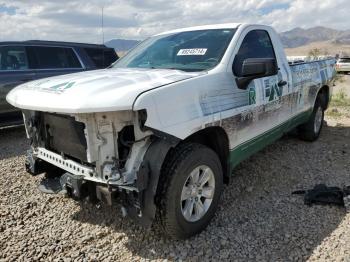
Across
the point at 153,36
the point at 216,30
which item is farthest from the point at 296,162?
the point at 153,36

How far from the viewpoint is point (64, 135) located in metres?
3.17

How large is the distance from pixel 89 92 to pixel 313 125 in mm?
4617

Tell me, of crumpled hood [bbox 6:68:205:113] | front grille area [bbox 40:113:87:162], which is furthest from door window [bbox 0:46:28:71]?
front grille area [bbox 40:113:87:162]

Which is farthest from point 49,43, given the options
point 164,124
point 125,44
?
point 164,124

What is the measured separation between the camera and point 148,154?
2.81 m

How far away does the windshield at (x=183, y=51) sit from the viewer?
3.70 metres

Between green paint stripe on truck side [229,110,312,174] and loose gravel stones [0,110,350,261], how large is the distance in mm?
513

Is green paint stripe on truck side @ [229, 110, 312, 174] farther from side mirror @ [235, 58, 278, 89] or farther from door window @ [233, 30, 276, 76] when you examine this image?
door window @ [233, 30, 276, 76]

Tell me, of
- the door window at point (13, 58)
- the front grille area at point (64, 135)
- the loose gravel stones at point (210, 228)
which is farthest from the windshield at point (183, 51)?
the door window at point (13, 58)

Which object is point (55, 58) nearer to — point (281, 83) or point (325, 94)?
point (281, 83)

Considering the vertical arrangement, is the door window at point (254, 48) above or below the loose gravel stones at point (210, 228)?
above

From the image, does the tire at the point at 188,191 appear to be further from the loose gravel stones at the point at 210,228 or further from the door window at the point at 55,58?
the door window at the point at 55,58

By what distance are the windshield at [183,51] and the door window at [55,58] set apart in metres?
3.31

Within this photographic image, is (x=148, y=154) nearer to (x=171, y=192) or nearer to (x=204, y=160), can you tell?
(x=171, y=192)
